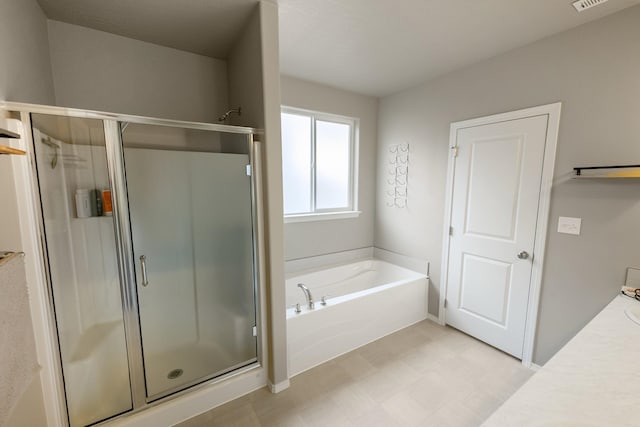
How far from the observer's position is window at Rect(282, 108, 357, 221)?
2.87m

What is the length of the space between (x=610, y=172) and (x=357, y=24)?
1.91 m

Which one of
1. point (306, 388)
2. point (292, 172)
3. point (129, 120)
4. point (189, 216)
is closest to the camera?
point (129, 120)

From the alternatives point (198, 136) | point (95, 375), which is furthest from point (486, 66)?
point (95, 375)

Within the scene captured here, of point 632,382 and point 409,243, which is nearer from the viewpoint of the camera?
point 632,382

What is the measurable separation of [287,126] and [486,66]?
197cm

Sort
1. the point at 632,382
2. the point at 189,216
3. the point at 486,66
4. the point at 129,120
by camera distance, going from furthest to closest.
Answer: the point at 486,66
the point at 189,216
the point at 129,120
the point at 632,382

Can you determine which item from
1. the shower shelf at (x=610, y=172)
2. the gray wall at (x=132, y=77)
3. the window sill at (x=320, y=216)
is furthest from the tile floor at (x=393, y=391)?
the gray wall at (x=132, y=77)

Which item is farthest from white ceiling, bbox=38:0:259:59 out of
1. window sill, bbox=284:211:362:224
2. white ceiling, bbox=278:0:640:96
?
window sill, bbox=284:211:362:224

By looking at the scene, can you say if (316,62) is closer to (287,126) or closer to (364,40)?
(364,40)

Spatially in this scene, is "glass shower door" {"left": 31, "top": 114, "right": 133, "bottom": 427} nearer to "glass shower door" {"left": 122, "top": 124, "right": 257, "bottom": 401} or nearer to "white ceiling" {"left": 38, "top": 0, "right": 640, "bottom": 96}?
"glass shower door" {"left": 122, "top": 124, "right": 257, "bottom": 401}

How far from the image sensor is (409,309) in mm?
2707

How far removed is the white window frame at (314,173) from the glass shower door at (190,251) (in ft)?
3.51

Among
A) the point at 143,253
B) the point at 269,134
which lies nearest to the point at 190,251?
the point at 143,253

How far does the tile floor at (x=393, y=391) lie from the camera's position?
163 cm
